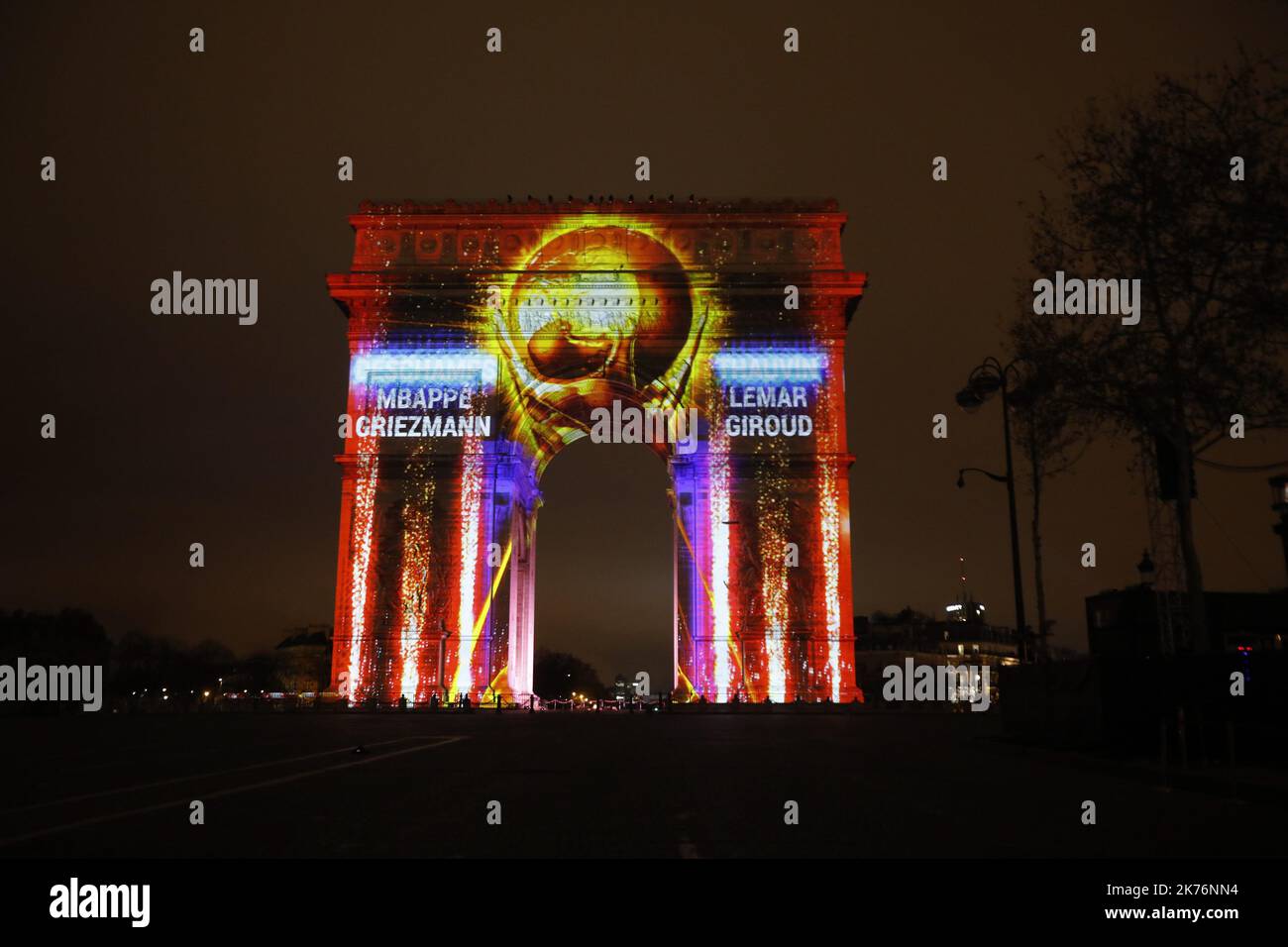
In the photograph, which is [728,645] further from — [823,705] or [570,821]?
[570,821]

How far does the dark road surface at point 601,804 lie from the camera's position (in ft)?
22.1

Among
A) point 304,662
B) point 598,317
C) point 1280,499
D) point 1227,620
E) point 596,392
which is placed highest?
point 598,317

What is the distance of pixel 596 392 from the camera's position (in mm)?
44562

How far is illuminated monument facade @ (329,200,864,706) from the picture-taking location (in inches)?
1591

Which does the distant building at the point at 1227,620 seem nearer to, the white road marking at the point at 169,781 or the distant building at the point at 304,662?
the white road marking at the point at 169,781

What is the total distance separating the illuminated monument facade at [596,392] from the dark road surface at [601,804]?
23.2 metres

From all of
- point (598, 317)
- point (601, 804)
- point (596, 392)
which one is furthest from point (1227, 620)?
point (601, 804)

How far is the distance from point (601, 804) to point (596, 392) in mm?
36012

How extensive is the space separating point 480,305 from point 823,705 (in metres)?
20.0

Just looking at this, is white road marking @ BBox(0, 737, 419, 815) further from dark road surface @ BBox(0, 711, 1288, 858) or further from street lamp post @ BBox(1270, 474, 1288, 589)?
street lamp post @ BBox(1270, 474, 1288, 589)

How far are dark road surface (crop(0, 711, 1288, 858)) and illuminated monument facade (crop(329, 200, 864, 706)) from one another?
914 inches

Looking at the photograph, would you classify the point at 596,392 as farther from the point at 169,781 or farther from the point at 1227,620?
the point at 169,781

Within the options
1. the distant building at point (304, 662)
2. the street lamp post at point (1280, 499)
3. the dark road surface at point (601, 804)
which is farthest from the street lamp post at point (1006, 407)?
the distant building at point (304, 662)
